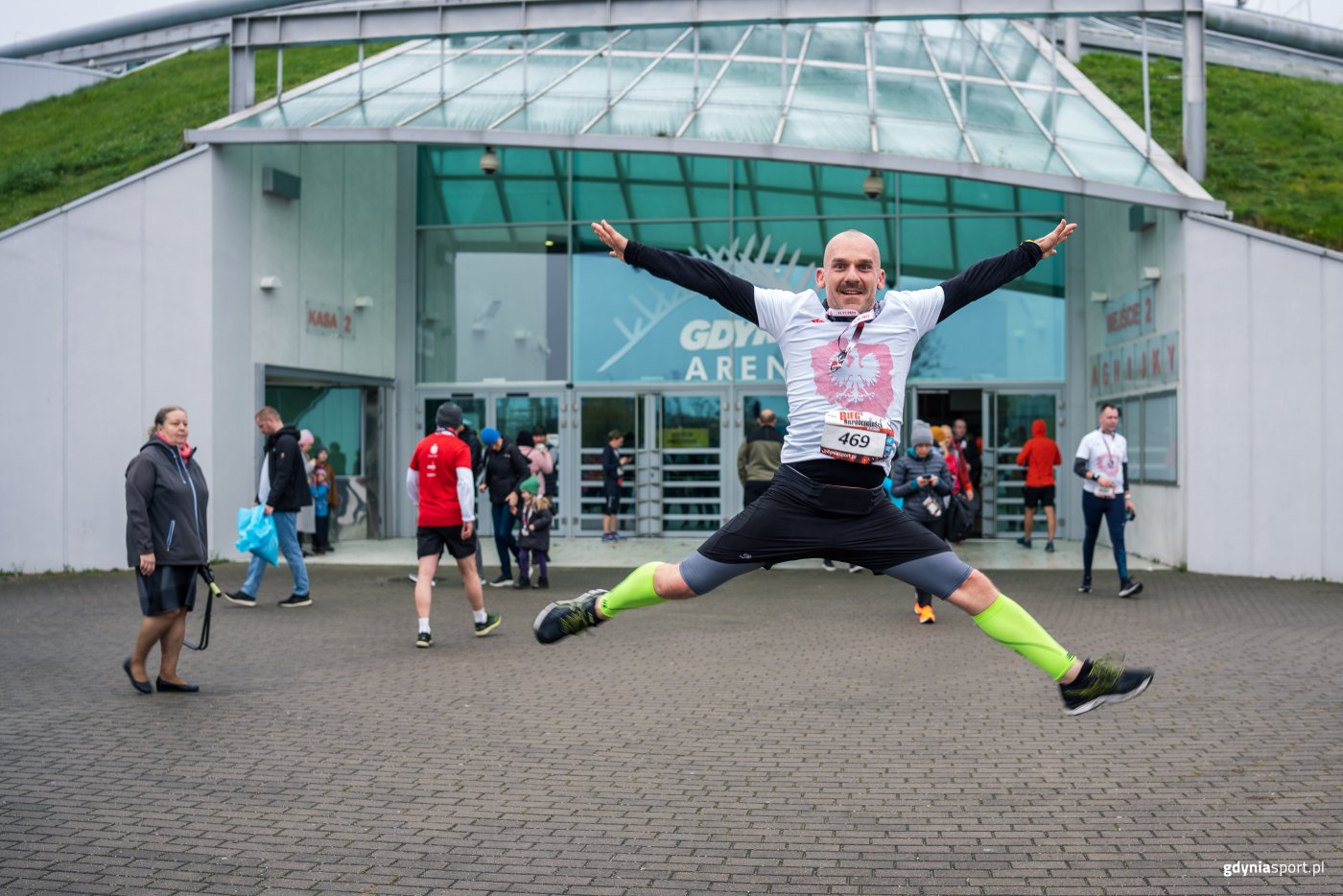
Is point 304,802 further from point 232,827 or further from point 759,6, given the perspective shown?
point 759,6

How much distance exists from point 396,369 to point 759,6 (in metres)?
9.39

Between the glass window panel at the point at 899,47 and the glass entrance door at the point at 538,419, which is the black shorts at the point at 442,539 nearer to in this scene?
the glass entrance door at the point at 538,419

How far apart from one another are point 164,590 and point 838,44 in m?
16.4

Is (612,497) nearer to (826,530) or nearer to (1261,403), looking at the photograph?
(1261,403)

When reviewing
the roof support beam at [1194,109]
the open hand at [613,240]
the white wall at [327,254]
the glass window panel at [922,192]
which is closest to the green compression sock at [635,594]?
the open hand at [613,240]

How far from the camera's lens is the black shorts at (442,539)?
36.0ft

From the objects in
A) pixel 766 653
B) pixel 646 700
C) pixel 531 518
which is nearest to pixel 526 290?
pixel 531 518

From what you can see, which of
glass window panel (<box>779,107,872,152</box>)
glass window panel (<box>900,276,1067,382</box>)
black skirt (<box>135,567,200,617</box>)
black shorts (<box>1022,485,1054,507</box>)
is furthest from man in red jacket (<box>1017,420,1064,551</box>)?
black skirt (<box>135,567,200,617</box>)

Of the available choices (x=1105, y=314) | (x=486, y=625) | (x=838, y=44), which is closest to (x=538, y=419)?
(x=838, y=44)

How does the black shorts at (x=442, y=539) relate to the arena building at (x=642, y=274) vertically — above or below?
below

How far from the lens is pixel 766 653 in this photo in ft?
34.4

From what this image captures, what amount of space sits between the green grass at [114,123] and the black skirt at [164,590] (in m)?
12.8

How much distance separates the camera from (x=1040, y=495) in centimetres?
2009

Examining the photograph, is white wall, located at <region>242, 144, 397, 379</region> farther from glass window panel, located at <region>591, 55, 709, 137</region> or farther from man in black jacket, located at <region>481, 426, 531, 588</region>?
man in black jacket, located at <region>481, 426, 531, 588</region>
